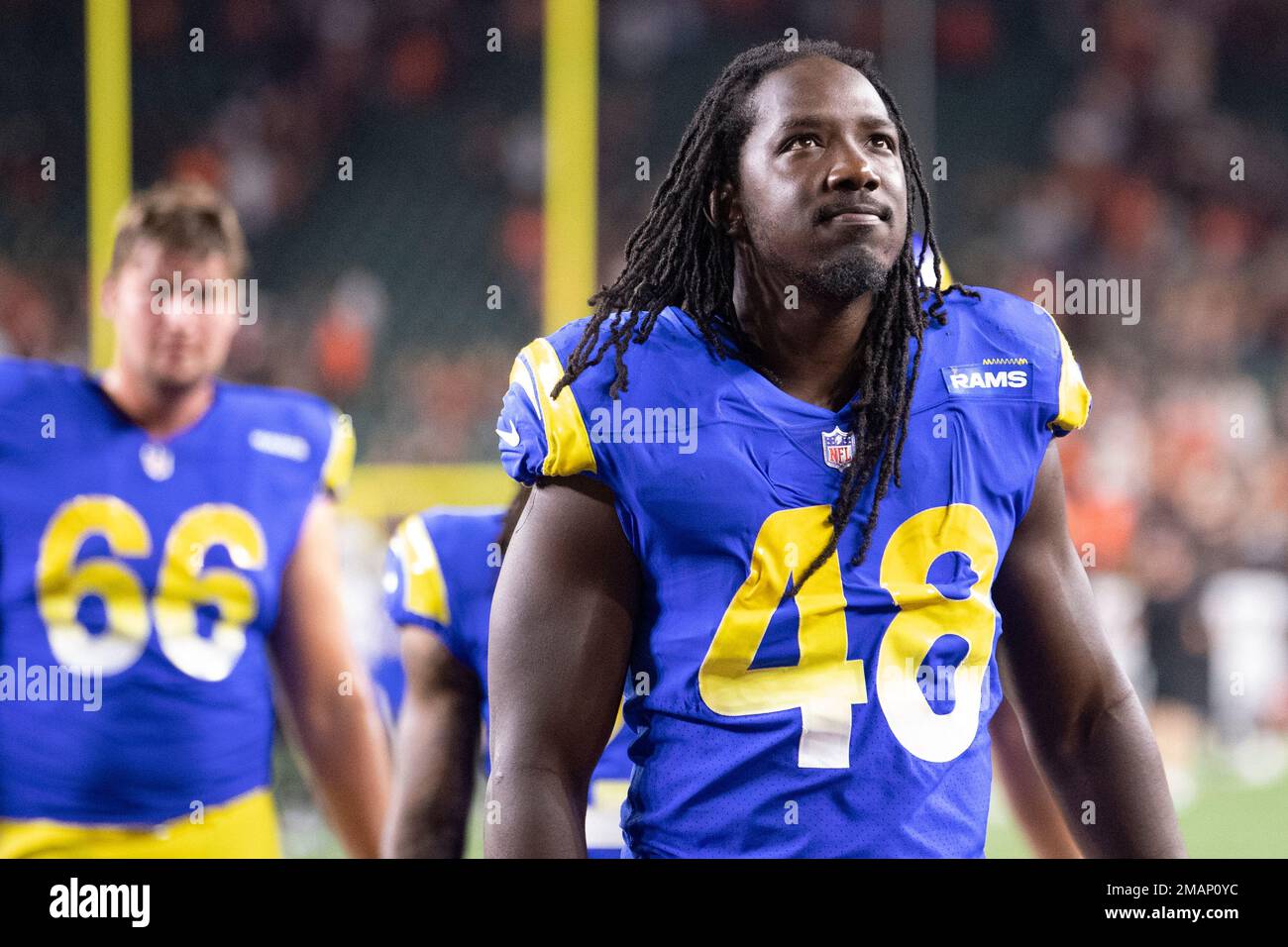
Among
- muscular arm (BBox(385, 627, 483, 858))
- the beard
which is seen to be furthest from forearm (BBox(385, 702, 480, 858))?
the beard

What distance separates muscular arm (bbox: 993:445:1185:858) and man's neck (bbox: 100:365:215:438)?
1910mm

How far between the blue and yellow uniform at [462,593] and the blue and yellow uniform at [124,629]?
533 millimetres

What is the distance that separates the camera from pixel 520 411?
1.77 m

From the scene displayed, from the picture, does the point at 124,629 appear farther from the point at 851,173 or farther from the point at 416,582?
the point at 851,173

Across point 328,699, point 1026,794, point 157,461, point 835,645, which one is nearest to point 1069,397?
point 835,645

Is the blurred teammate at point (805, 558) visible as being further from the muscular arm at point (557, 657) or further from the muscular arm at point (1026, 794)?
the muscular arm at point (1026, 794)

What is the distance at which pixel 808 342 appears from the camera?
73.2 inches

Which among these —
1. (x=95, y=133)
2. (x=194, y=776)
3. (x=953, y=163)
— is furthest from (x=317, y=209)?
(x=194, y=776)

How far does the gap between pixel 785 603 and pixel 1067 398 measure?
16.2 inches

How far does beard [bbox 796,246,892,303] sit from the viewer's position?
176 cm

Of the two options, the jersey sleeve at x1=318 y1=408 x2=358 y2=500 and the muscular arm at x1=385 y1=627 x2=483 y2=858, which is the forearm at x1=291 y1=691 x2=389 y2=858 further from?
the muscular arm at x1=385 y1=627 x2=483 y2=858

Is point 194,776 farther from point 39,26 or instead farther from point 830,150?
point 39,26

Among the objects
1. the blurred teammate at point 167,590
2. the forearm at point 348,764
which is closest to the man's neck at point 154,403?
the blurred teammate at point 167,590

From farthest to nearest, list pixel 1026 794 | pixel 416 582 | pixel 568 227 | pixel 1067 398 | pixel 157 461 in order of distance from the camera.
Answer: pixel 568 227 < pixel 157 461 < pixel 416 582 < pixel 1026 794 < pixel 1067 398
